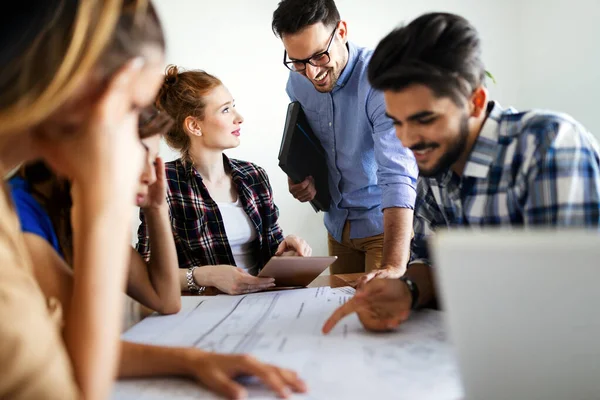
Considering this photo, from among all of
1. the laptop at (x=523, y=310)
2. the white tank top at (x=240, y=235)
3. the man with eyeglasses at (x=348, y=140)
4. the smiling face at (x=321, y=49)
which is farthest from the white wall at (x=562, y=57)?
the laptop at (x=523, y=310)

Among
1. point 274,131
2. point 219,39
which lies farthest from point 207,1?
point 274,131

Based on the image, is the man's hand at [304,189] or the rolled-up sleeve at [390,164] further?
the man's hand at [304,189]

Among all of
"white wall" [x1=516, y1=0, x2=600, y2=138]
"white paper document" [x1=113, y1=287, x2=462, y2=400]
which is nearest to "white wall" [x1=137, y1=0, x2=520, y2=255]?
"white wall" [x1=516, y1=0, x2=600, y2=138]

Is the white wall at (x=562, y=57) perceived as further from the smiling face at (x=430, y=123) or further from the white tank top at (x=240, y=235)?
the smiling face at (x=430, y=123)

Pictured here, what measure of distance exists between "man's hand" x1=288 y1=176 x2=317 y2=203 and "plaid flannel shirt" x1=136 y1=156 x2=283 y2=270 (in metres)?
0.15

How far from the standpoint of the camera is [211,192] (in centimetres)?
203

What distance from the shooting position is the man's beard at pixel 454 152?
997 millimetres

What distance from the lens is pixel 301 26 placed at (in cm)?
178

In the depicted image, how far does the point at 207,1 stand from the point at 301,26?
1.77m

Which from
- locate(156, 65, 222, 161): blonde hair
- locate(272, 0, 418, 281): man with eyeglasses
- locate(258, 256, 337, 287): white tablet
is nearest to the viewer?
locate(258, 256, 337, 287): white tablet

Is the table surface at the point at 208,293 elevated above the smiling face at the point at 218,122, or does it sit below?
below

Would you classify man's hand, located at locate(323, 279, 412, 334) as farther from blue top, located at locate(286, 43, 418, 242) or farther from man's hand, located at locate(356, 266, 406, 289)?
blue top, located at locate(286, 43, 418, 242)

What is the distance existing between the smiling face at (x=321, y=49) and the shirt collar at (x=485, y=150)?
92 centimetres

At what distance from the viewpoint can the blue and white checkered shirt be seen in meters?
0.87
